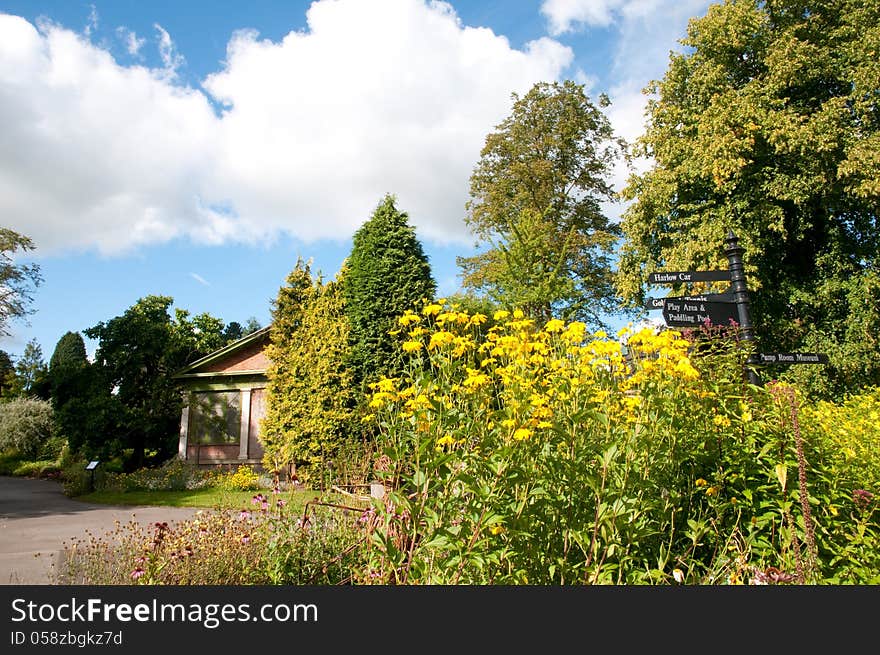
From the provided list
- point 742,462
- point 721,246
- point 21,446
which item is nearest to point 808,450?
point 742,462

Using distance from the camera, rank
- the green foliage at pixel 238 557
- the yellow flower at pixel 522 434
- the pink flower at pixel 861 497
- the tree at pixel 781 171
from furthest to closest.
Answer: the tree at pixel 781 171 → the green foliage at pixel 238 557 → the pink flower at pixel 861 497 → the yellow flower at pixel 522 434

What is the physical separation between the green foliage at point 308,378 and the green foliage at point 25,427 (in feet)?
59.9

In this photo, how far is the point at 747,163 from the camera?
625 inches

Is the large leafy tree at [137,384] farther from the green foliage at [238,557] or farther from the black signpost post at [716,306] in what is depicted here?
the black signpost post at [716,306]

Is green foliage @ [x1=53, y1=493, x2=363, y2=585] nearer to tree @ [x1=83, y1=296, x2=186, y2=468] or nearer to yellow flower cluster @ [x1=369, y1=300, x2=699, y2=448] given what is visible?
yellow flower cluster @ [x1=369, y1=300, x2=699, y2=448]

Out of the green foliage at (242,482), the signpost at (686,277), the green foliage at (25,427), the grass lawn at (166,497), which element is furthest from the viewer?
the green foliage at (25,427)

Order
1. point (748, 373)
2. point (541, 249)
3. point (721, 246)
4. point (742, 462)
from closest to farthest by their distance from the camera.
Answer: point (742, 462)
point (748, 373)
point (541, 249)
point (721, 246)

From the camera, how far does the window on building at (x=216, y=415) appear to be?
20250mm

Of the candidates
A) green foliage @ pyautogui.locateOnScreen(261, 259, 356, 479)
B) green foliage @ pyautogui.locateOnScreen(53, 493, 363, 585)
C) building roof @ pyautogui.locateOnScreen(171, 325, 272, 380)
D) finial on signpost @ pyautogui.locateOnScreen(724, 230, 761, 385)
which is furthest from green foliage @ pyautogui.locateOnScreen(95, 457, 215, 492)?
finial on signpost @ pyautogui.locateOnScreen(724, 230, 761, 385)

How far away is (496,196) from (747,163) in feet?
35.9

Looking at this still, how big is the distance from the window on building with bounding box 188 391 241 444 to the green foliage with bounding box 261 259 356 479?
233 inches

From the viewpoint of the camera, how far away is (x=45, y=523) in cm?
1071

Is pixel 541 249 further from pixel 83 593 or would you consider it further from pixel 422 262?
pixel 83 593

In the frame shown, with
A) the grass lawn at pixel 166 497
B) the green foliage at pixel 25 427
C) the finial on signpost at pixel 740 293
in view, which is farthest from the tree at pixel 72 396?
the finial on signpost at pixel 740 293
